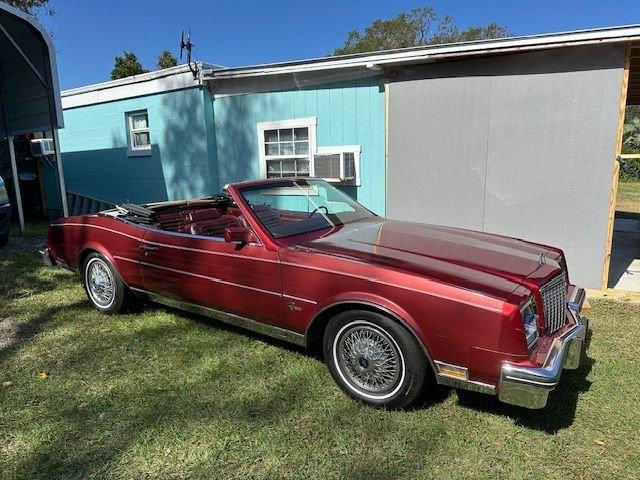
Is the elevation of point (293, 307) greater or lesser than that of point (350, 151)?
lesser

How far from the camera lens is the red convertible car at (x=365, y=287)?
2.64m

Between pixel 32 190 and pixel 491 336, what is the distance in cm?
1276

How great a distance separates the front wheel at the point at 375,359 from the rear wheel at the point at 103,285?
8.38ft

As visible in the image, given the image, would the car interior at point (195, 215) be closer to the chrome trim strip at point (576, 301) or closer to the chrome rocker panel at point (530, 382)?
the chrome rocker panel at point (530, 382)

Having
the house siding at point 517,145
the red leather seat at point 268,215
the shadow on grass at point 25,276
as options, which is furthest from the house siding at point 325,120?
the shadow on grass at point 25,276

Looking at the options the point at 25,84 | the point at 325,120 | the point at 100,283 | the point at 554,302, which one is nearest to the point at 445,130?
the point at 325,120

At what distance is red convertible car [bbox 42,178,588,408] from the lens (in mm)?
2645

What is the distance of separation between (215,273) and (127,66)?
37730 mm

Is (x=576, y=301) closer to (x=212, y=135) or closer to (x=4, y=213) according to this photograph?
(x=212, y=135)

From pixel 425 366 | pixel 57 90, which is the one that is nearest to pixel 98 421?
pixel 425 366

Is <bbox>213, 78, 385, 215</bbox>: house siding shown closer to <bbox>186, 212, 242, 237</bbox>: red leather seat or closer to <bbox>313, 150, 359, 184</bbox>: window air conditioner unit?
<bbox>313, 150, 359, 184</bbox>: window air conditioner unit

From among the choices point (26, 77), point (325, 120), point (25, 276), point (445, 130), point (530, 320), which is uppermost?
point (26, 77)

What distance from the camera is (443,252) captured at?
3.31 m

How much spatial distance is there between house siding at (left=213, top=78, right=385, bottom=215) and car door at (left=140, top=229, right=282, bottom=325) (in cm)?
374
